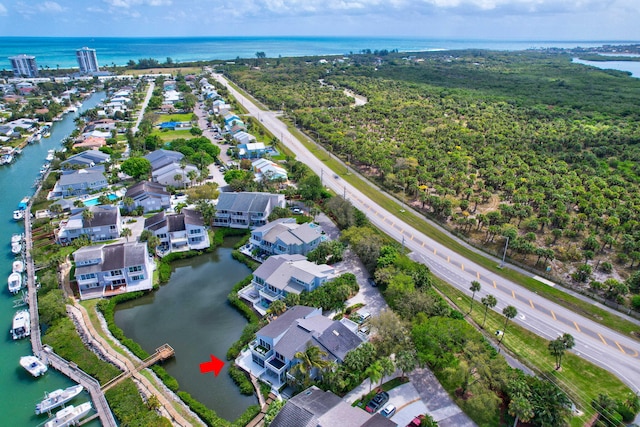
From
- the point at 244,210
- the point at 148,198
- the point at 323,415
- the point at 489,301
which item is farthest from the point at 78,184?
the point at 489,301

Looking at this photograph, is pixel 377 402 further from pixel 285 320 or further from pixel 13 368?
pixel 13 368

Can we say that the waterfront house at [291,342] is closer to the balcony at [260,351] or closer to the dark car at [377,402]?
the balcony at [260,351]

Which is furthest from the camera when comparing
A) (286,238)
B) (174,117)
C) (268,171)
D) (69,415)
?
(174,117)

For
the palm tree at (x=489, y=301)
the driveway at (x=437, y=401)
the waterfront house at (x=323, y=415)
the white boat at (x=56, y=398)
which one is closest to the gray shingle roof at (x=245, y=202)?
the white boat at (x=56, y=398)

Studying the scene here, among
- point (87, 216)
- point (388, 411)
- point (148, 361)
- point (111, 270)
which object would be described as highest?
point (87, 216)

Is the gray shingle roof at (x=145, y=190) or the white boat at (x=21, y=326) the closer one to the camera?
the white boat at (x=21, y=326)

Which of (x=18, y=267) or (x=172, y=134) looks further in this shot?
(x=172, y=134)
